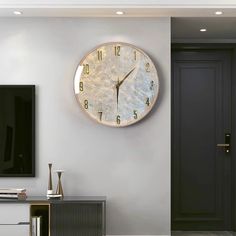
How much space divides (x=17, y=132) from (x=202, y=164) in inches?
101

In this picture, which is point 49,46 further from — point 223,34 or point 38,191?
point 223,34

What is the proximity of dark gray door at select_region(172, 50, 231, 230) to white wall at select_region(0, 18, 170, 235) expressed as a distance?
4.64 feet

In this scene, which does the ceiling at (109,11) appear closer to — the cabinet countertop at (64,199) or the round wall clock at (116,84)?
the round wall clock at (116,84)

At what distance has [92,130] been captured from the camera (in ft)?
16.8

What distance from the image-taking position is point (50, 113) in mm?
5117

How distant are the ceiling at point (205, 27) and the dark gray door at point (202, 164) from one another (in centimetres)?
64

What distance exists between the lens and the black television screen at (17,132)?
5.09 meters

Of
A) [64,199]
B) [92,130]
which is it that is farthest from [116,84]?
[64,199]

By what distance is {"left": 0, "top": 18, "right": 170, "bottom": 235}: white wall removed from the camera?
5.08 meters

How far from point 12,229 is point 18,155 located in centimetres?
75

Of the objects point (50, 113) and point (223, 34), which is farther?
point (223, 34)

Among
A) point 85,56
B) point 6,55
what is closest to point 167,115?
point 85,56
